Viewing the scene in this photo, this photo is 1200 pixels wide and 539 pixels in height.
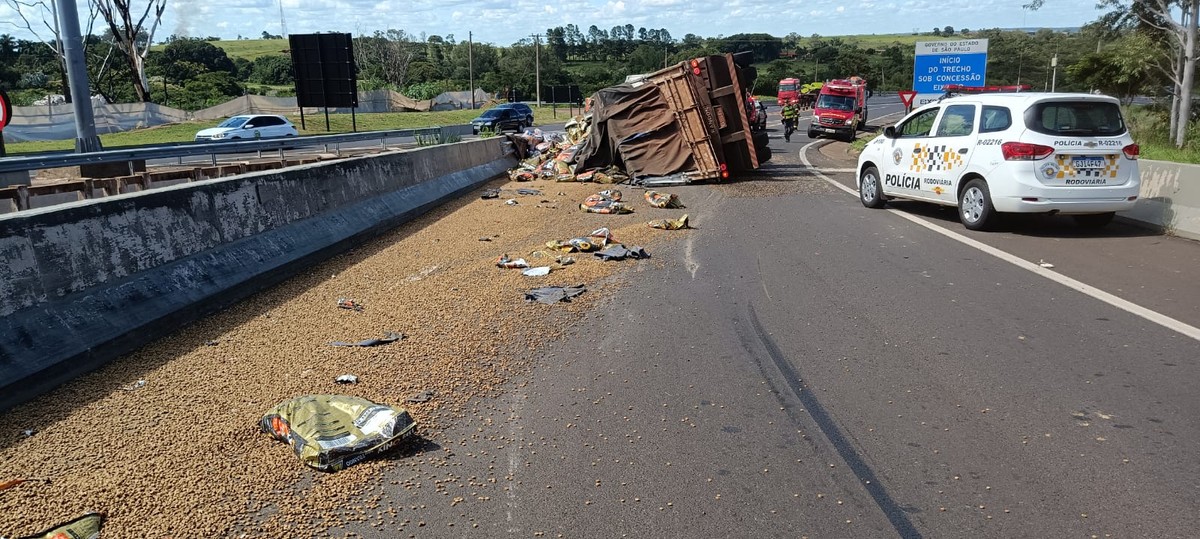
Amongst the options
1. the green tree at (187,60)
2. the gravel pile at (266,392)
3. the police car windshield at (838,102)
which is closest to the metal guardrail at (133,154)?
the gravel pile at (266,392)

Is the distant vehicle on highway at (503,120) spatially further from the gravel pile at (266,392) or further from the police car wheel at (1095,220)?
the gravel pile at (266,392)

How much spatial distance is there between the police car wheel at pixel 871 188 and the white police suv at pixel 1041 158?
1919 millimetres

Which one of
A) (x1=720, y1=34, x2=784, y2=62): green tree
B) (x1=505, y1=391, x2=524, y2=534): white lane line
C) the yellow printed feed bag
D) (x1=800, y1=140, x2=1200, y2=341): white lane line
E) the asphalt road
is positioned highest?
(x1=720, y1=34, x2=784, y2=62): green tree

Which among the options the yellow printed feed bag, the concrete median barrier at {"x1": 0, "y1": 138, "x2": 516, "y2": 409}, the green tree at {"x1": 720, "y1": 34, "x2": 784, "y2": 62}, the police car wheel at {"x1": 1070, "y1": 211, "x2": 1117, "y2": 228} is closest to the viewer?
the yellow printed feed bag

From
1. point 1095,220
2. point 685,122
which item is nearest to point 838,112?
point 685,122

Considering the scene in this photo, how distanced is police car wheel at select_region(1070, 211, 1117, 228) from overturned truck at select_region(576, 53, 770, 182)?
7.48m

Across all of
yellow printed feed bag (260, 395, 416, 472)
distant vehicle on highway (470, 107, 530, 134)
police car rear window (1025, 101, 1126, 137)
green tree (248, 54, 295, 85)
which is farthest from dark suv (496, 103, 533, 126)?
green tree (248, 54, 295, 85)

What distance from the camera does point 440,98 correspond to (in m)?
69.8

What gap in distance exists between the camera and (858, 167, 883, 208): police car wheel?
13477 millimetres

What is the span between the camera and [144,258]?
620 centimetres

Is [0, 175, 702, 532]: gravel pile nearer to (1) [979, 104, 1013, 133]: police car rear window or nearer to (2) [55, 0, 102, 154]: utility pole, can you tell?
(2) [55, 0, 102, 154]: utility pole

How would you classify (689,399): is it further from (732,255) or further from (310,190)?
(310,190)

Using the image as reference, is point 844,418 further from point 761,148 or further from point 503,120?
point 503,120

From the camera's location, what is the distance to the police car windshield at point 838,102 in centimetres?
3625
